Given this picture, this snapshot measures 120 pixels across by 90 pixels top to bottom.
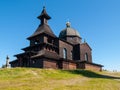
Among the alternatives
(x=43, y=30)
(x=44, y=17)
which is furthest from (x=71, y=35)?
(x=43, y=30)

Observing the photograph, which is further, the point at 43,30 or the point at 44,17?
the point at 44,17

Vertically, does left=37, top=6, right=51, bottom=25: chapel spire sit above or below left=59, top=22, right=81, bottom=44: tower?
above

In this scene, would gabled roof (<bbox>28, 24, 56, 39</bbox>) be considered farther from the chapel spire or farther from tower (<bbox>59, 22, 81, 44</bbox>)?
tower (<bbox>59, 22, 81, 44</bbox>)

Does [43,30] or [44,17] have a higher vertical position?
[44,17]

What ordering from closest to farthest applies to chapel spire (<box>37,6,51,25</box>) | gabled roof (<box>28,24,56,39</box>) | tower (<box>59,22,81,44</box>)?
1. gabled roof (<box>28,24,56,39</box>)
2. chapel spire (<box>37,6,51,25</box>)
3. tower (<box>59,22,81,44</box>)

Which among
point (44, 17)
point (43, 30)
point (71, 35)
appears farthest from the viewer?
point (71, 35)

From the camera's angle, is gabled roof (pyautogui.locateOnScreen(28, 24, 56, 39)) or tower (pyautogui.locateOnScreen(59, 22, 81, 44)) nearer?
gabled roof (pyautogui.locateOnScreen(28, 24, 56, 39))

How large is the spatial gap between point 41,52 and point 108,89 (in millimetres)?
24496

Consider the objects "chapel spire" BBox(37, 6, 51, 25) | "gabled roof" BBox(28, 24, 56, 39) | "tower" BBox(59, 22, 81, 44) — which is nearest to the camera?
"gabled roof" BBox(28, 24, 56, 39)

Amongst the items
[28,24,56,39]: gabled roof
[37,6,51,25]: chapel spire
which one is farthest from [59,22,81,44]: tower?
[37,6,51,25]: chapel spire

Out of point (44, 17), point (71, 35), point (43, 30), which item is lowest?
point (71, 35)

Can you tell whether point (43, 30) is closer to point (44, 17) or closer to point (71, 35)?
point (44, 17)

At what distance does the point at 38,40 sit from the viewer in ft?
163

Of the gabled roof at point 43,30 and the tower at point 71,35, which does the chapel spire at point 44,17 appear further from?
the tower at point 71,35
